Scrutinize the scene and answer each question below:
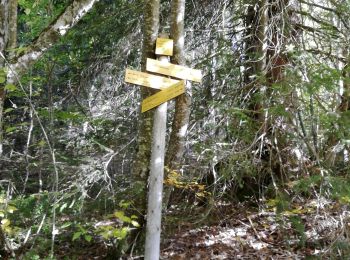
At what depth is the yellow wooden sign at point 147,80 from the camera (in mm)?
3834

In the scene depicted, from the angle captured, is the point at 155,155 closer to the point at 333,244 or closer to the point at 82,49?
the point at 333,244

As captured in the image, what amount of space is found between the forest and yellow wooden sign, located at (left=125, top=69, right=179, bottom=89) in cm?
1

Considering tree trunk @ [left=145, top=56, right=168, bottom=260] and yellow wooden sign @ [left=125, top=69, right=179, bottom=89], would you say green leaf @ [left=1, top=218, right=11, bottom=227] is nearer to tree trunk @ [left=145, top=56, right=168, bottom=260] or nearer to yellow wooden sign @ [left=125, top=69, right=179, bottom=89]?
tree trunk @ [left=145, top=56, right=168, bottom=260]

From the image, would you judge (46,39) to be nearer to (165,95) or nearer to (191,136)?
(165,95)

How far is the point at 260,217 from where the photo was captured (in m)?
6.59

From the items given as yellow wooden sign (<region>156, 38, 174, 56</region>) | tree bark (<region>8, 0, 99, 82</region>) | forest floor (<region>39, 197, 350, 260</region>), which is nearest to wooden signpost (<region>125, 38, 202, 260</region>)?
yellow wooden sign (<region>156, 38, 174, 56</region>)

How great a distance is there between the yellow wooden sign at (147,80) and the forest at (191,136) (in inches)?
0.4

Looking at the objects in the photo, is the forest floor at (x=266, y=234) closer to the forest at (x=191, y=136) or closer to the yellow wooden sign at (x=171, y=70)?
the forest at (x=191, y=136)

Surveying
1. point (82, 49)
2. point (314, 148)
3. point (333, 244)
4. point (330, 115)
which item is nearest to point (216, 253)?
point (333, 244)

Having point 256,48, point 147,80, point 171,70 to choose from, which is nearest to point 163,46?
point 171,70

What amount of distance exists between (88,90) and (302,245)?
510cm

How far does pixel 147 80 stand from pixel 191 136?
2846 mm

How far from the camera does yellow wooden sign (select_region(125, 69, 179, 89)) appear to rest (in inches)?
151

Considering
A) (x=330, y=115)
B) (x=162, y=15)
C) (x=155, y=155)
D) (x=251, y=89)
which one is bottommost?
(x=155, y=155)
